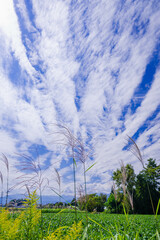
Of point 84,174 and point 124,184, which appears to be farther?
point 124,184

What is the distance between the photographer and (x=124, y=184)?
3.32m

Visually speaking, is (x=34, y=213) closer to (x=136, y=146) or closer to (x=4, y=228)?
(x=4, y=228)

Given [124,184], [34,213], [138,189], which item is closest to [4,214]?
[34,213]

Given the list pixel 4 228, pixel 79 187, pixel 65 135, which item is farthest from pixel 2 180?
pixel 4 228

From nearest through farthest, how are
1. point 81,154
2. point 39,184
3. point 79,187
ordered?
point 81,154
point 39,184
point 79,187

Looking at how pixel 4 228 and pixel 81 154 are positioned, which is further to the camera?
pixel 81 154

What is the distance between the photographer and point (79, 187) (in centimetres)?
298

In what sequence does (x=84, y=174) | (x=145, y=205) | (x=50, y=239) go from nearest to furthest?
(x=50, y=239) < (x=84, y=174) < (x=145, y=205)

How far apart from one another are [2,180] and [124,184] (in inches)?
115

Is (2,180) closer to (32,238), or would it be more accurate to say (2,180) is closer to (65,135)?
(65,135)

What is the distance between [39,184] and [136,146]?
154 cm

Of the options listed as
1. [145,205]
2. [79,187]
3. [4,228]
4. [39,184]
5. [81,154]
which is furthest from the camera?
[145,205]

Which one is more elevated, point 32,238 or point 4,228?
point 4,228

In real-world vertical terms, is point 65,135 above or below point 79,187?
above
